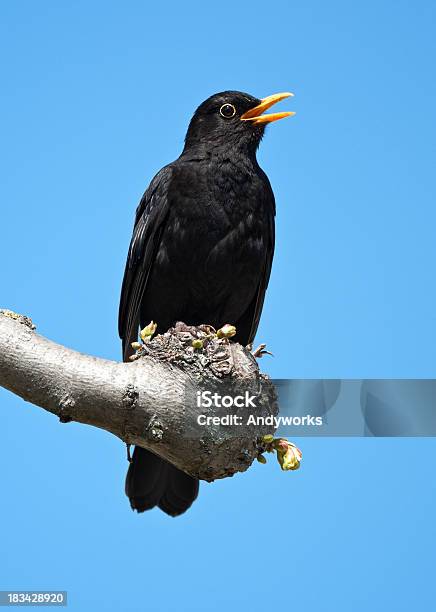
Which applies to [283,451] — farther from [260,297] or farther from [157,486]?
[260,297]

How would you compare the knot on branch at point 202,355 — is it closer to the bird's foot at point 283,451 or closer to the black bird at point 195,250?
the bird's foot at point 283,451

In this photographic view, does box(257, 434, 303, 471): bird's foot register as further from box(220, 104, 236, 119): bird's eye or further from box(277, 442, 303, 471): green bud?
box(220, 104, 236, 119): bird's eye

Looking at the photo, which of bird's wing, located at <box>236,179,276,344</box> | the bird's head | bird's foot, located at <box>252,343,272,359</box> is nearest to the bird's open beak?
the bird's head

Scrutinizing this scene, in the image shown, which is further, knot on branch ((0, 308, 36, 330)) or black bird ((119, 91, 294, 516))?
black bird ((119, 91, 294, 516))

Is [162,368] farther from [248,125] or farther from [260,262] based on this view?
[248,125]

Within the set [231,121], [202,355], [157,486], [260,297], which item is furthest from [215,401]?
[231,121]

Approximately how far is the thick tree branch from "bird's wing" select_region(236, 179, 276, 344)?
5.99 feet

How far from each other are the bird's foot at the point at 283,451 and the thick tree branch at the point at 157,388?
0.04 m

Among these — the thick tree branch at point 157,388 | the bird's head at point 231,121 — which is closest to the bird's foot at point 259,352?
the thick tree branch at point 157,388

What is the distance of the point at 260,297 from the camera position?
21.8ft

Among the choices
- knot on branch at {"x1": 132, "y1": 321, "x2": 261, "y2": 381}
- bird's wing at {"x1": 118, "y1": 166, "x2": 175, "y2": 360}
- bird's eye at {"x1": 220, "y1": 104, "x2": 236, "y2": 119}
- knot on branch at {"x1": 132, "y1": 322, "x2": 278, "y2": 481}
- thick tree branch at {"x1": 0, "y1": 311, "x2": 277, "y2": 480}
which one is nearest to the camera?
thick tree branch at {"x1": 0, "y1": 311, "x2": 277, "y2": 480}

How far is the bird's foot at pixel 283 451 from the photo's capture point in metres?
4.51

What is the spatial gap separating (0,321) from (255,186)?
280 cm

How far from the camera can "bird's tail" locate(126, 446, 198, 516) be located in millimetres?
5688
